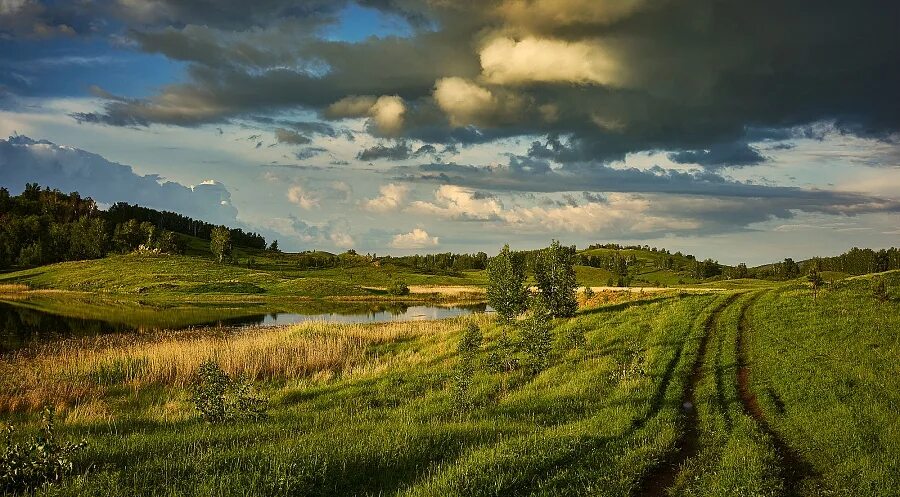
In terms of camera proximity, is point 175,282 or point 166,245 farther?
point 166,245

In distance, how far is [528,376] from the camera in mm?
27359

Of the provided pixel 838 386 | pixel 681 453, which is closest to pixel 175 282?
pixel 681 453

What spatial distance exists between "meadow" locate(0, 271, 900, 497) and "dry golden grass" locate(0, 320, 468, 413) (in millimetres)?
175

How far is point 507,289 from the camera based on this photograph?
176 ft

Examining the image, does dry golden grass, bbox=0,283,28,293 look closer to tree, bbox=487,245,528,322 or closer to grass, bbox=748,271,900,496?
tree, bbox=487,245,528,322

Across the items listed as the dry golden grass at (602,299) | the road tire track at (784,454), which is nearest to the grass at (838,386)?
the road tire track at (784,454)

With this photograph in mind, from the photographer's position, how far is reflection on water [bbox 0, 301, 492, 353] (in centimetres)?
5341

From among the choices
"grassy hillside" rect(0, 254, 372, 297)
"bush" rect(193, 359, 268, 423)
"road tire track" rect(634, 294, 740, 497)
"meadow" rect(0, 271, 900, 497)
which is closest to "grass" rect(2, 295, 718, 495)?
"meadow" rect(0, 271, 900, 497)

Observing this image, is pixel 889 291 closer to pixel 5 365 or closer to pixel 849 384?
pixel 849 384

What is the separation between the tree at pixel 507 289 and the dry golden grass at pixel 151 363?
14.3m

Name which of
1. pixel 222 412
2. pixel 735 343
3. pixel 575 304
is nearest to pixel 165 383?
pixel 222 412

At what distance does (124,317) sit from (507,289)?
2005 inches

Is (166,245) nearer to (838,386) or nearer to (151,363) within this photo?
(151,363)

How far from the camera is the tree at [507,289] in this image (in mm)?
53513
